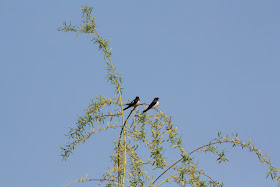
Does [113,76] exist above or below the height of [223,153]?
above

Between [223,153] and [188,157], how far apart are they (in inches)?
19.9

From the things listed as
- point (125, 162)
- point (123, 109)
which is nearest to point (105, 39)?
point (123, 109)

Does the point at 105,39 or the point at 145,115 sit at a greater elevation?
the point at 105,39

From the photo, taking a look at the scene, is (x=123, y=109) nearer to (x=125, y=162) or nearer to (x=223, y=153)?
(x=125, y=162)

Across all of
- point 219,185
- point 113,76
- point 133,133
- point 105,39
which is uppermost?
point 105,39

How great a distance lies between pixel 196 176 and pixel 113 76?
1.80 meters

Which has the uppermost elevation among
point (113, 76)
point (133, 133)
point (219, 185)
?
point (113, 76)

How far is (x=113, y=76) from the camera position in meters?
8.77

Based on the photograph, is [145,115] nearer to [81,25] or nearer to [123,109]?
[123,109]

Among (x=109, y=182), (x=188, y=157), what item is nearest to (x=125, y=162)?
(x=109, y=182)

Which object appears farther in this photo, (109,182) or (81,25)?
(81,25)

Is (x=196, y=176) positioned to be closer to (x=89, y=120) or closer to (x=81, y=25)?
(x=89, y=120)

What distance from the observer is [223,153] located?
8477mm

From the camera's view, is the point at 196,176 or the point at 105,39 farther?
the point at 105,39
